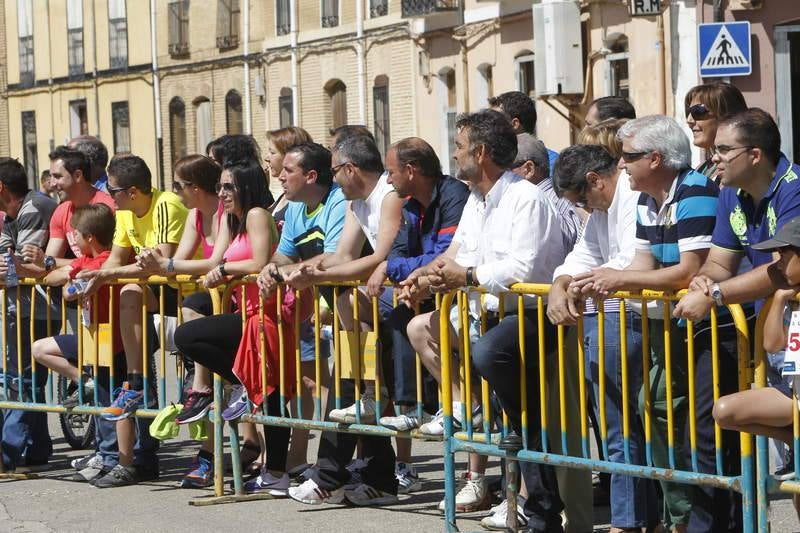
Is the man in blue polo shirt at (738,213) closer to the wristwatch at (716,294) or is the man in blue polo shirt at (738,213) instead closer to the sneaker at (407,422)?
the wristwatch at (716,294)

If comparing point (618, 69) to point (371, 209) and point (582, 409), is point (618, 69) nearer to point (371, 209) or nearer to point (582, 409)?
point (371, 209)

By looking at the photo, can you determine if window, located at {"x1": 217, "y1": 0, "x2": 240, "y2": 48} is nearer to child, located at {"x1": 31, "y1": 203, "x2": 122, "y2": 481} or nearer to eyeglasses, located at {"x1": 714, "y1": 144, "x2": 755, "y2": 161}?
child, located at {"x1": 31, "y1": 203, "x2": 122, "y2": 481}

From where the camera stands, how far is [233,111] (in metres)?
40.8

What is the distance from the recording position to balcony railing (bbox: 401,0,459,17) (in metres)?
31.0

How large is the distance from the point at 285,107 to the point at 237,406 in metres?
29.5

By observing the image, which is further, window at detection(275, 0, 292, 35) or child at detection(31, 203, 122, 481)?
window at detection(275, 0, 292, 35)

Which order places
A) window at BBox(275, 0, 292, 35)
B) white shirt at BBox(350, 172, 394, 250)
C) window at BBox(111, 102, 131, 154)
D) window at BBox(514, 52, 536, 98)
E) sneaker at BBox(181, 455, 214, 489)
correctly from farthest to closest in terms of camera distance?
window at BBox(111, 102, 131, 154)
window at BBox(275, 0, 292, 35)
window at BBox(514, 52, 536, 98)
sneaker at BBox(181, 455, 214, 489)
white shirt at BBox(350, 172, 394, 250)

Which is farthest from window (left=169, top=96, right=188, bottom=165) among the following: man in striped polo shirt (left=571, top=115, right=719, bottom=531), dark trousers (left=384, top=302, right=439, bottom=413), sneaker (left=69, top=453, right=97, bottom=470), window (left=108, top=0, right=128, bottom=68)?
man in striped polo shirt (left=571, top=115, right=719, bottom=531)

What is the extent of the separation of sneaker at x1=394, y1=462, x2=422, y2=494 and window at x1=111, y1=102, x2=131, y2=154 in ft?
121

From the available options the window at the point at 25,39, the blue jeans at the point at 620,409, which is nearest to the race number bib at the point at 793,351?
the blue jeans at the point at 620,409

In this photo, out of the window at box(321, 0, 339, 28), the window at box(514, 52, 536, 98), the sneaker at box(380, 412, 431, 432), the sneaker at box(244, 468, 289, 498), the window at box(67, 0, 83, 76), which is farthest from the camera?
the window at box(67, 0, 83, 76)

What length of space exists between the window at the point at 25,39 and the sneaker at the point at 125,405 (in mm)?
41266

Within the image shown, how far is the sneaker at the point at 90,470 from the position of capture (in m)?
10.2

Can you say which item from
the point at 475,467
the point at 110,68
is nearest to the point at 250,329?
the point at 475,467
